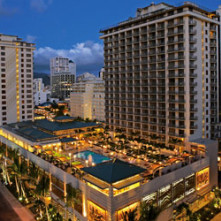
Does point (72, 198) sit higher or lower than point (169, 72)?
lower

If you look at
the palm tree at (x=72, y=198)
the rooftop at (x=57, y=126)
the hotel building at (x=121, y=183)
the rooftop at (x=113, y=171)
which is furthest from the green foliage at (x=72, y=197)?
the rooftop at (x=57, y=126)

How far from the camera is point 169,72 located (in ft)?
179

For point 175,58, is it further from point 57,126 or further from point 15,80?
point 15,80

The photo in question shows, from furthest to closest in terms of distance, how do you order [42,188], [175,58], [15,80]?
[15,80]
[175,58]
[42,188]

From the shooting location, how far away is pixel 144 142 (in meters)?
56.2

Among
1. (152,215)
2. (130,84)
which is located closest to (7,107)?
(130,84)

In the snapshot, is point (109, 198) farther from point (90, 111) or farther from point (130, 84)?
point (90, 111)

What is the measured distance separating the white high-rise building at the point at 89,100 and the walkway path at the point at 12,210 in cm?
6203

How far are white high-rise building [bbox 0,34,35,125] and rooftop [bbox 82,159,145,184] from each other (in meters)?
60.4

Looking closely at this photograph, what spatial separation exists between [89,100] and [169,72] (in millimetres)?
55195

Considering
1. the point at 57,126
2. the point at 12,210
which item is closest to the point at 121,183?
the point at 12,210

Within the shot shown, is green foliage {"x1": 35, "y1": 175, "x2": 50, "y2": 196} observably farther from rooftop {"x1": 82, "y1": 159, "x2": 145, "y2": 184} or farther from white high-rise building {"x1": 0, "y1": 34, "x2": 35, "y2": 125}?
white high-rise building {"x1": 0, "y1": 34, "x2": 35, "y2": 125}

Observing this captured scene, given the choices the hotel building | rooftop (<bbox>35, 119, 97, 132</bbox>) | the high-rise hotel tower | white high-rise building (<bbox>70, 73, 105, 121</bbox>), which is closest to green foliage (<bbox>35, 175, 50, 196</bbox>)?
the hotel building

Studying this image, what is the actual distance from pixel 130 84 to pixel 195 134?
22.6 m
